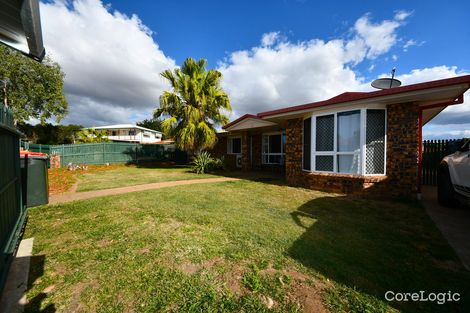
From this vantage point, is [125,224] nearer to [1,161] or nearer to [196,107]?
[1,161]

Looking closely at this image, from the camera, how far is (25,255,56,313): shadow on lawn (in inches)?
69.1

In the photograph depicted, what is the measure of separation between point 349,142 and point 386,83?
3147 mm

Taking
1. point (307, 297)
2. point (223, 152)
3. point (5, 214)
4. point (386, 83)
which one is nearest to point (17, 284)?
point (5, 214)

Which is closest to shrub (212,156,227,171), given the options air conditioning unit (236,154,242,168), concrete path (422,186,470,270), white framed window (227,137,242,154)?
air conditioning unit (236,154,242,168)

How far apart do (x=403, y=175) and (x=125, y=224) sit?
285 inches

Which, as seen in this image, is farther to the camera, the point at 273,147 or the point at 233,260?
the point at 273,147

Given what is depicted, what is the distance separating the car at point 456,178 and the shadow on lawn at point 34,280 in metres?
6.76

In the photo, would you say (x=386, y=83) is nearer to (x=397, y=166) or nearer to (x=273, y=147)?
(x=397, y=166)

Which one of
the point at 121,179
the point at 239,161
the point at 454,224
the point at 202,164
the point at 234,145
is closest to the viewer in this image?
the point at 454,224

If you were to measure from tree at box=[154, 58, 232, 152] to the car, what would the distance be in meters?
10.5

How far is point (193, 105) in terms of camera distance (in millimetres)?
12883

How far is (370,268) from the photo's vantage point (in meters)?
2.40

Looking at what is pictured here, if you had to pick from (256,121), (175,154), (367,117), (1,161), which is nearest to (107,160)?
(175,154)

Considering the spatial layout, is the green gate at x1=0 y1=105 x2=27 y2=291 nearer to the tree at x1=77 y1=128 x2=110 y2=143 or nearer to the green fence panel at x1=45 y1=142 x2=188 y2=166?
the green fence panel at x1=45 y1=142 x2=188 y2=166
